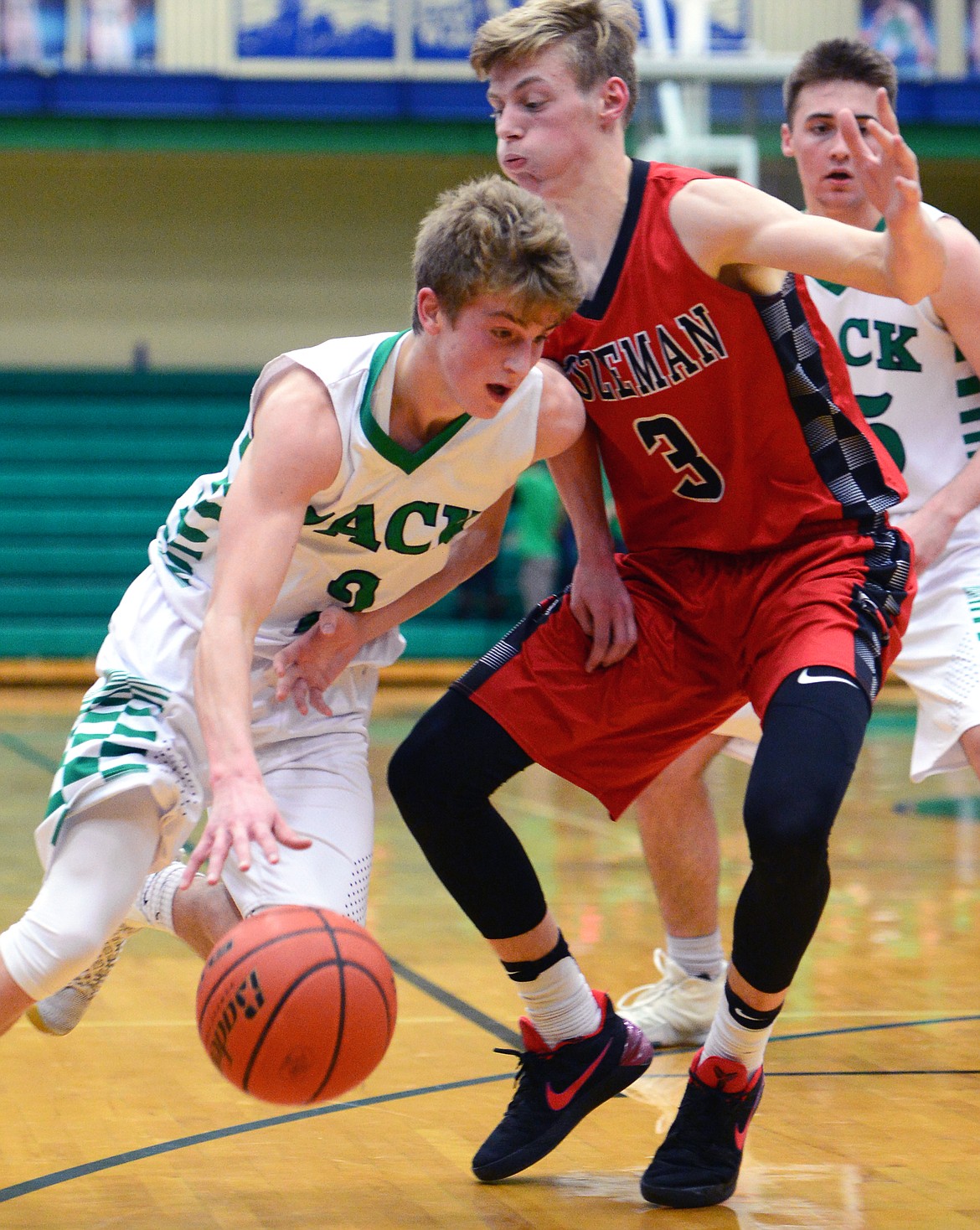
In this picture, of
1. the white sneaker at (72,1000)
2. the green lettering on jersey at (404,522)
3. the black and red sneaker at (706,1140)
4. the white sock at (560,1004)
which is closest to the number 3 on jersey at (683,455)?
the green lettering on jersey at (404,522)

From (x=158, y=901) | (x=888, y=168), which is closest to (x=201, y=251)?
(x=158, y=901)

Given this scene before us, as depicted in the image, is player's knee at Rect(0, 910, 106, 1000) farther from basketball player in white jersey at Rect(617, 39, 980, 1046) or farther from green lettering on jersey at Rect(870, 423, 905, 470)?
green lettering on jersey at Rect(870, 423, 905, 470)

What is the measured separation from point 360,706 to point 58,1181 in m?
0.95

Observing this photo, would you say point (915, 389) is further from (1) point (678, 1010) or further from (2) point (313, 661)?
(2) point (313, 661)

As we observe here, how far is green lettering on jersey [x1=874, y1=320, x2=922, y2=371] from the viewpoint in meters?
3.72

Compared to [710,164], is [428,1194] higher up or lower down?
lower down

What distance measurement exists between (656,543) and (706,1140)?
1019mm

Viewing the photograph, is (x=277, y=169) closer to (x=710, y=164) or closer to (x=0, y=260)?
(x=0, y=260)

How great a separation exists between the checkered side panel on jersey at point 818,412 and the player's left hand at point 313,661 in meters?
0.86

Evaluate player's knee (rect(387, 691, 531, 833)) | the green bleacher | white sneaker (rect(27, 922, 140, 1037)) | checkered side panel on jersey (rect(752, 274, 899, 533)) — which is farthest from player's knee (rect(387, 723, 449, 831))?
the green bleacher

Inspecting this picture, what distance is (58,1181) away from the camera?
8.64 ft

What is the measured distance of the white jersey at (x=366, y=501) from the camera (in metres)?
2.70

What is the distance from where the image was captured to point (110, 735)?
105 inches

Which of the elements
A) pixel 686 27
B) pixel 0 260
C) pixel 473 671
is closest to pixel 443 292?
pixel 473 671
